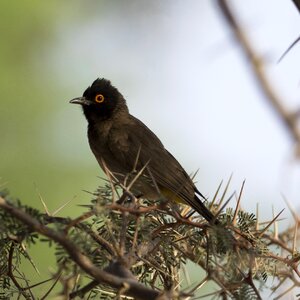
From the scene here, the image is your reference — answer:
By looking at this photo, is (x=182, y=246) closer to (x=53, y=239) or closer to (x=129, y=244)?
(x=129, y=244)

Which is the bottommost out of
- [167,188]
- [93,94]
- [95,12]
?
[167,188]

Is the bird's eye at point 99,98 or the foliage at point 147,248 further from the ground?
the bird's eye at point 99,98

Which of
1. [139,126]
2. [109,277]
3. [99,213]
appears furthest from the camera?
[139,126]

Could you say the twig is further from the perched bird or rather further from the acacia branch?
the perched bird

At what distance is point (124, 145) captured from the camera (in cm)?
551

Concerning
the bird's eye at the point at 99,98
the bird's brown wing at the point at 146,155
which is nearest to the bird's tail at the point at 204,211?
the bird's brown wing at the point at 146,155

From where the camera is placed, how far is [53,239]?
1587 millimetres

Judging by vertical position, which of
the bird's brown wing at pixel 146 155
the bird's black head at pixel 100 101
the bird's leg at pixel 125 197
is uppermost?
the bird's black head at pixel 100 101

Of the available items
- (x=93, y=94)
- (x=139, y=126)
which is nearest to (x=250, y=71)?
(x=139, y=126)

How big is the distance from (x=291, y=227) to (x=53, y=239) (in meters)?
1.26

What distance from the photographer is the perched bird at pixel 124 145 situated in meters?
4.84

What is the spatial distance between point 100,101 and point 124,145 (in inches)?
32.7

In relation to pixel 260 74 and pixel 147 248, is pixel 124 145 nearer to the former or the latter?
pixel 147 248

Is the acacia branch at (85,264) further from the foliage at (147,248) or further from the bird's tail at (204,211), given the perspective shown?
the bird's tail at (204,211)
